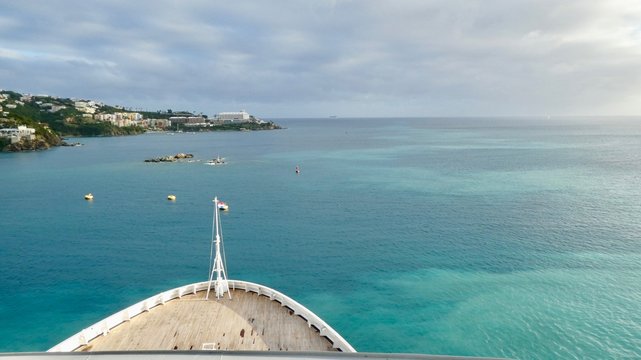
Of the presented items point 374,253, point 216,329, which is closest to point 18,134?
point 374,253

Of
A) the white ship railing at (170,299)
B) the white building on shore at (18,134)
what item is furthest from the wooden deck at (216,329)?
the white building on shore at (18,134)

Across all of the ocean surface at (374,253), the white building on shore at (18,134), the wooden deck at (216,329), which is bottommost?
the ocean surface at (374,253)

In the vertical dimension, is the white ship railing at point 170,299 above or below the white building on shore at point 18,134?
below

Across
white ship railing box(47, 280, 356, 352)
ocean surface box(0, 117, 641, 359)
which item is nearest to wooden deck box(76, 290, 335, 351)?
white ship railing box(47, 280, 356, 352)

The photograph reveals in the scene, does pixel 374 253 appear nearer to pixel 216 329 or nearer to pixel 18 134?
pixel 216 329

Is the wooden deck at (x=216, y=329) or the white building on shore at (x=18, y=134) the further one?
the white building on shore at (x=18, y=134)

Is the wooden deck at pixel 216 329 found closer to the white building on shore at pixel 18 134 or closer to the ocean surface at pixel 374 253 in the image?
the ocean surface at pixel 374 253

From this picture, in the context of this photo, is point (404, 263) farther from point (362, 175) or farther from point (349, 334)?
point (362, 175)
